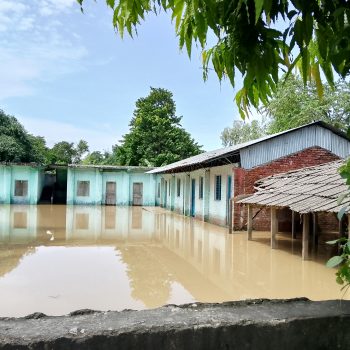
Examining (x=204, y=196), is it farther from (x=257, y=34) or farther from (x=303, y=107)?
(x=257, y=34)

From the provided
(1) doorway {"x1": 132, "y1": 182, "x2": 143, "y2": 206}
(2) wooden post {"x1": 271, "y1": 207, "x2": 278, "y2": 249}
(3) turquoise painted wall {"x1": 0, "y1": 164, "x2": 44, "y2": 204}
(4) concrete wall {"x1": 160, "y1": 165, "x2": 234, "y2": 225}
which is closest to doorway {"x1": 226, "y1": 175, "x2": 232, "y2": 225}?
(4) concrete wall {"x1": 160, "y1": 165, "x2": 234, "y2": 225}

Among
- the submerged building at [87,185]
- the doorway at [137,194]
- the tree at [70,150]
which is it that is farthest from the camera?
the tree at [70,150]

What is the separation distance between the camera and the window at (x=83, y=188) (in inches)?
1329

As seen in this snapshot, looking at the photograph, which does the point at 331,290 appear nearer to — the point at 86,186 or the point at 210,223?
the point at 210,223

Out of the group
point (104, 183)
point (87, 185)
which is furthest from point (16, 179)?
point (104, 183)

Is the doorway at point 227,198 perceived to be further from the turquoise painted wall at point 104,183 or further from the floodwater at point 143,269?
the turquoise painted wall at point 104,183

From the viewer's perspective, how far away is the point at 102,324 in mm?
1639

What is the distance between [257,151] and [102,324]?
16.8 m

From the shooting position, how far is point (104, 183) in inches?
1339

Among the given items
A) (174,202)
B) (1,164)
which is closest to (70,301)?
(174,202)

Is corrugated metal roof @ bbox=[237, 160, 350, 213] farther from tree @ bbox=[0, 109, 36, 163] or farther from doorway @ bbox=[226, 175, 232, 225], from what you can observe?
tree @ bbox=[0, 109, 36, 163]

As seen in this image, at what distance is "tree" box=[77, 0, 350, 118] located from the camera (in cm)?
156

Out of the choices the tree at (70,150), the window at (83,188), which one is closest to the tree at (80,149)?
the tree at (70,150)

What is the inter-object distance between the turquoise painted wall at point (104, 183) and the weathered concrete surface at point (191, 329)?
32221 millimetres
